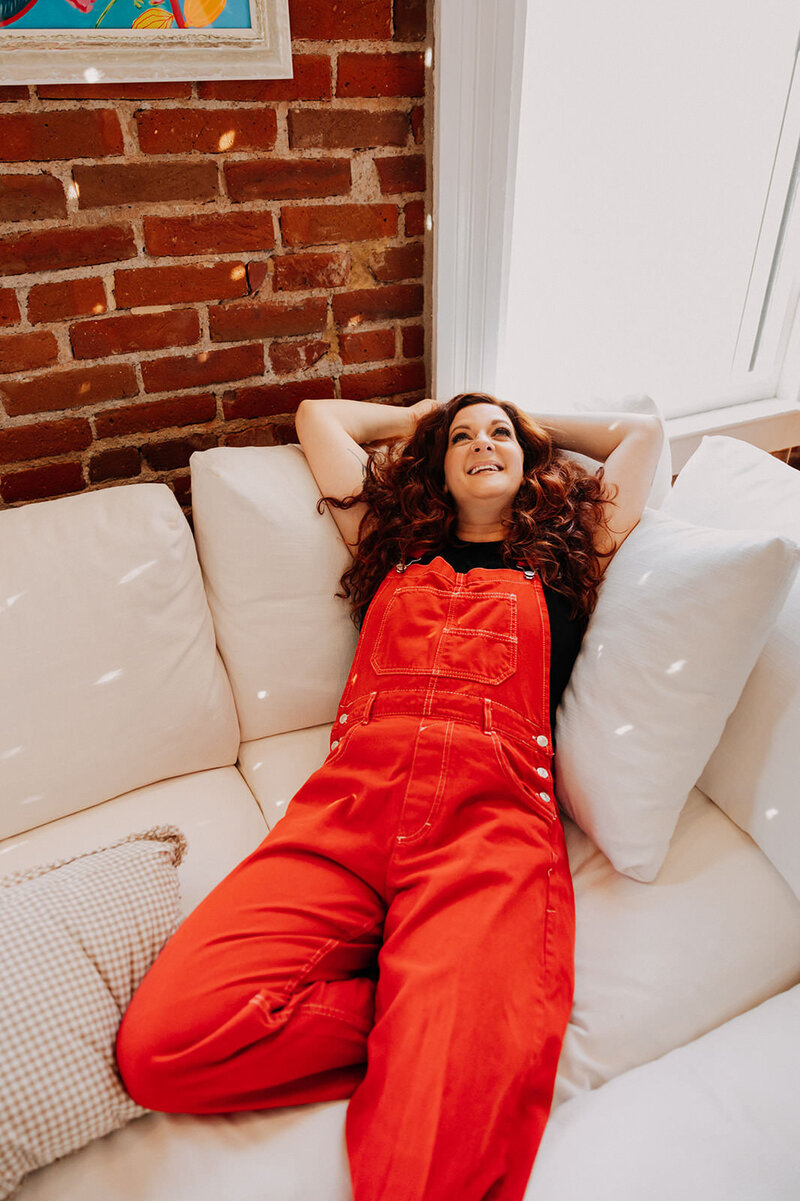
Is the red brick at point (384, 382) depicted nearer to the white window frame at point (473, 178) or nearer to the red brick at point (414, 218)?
the white window frame at point (473, 178)

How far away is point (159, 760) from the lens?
131 centimetres

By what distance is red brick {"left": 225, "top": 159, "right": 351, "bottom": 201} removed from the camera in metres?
1.39

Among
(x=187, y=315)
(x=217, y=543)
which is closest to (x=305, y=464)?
(x=217, y=543)

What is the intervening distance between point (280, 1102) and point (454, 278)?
1.50m

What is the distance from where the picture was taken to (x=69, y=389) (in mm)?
1428

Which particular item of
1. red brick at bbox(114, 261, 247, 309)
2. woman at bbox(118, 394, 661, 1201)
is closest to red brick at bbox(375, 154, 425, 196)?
red brick at bbox(114, 261, 247, 309)

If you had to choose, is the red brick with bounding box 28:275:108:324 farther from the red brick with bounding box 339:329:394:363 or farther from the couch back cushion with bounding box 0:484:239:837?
the red brick with bounding box 339:329:394:363

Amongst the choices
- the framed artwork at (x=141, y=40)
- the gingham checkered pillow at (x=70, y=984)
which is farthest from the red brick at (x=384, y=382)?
the gingham checkered pillow at (x=70, y=984)

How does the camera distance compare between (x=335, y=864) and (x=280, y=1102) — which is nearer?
(x=280, y=1102)

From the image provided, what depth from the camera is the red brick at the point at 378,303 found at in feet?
5.24

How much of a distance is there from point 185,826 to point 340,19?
1.45 meters

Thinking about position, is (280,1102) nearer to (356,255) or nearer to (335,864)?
(335,864)

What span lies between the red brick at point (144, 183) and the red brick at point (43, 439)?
0.39 metres

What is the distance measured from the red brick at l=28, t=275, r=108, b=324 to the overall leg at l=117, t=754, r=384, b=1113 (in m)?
0.99
